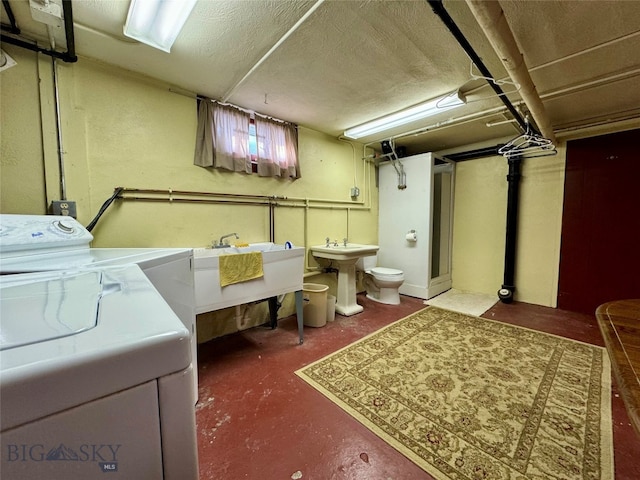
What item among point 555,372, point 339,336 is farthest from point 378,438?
Answer: point 555,372

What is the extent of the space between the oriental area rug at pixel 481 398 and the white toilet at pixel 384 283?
2.93 feet

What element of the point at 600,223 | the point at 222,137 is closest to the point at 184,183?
the point at 222,137

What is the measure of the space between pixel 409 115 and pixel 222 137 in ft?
6.12

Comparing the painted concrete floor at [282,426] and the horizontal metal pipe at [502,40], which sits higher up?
the horizontal metal pipe at [502,40]

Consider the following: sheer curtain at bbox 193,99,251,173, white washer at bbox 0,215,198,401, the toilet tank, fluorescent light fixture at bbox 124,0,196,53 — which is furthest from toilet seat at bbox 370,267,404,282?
fluorescent light fixture at bbox 124,0,196,53

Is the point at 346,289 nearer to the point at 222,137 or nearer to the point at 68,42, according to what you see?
the point at 222,137

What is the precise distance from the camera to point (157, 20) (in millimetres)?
1448

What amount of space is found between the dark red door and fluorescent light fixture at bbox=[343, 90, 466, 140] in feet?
6.03

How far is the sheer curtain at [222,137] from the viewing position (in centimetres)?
232

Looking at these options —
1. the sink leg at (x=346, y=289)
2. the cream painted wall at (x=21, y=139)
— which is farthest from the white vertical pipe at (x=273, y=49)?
the sink leg at (x=346, y=289)

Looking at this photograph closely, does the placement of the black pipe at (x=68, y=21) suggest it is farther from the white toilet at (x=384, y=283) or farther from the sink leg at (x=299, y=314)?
the white toilet at (x=384, y=283)

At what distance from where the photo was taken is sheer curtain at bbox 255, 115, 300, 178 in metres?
2.69

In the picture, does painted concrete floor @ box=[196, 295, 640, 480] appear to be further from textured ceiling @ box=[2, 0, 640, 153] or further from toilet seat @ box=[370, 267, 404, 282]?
textured ceiling @ box=[2, 0, 640, 153]

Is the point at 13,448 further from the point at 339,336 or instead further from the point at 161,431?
the point at 339,336
